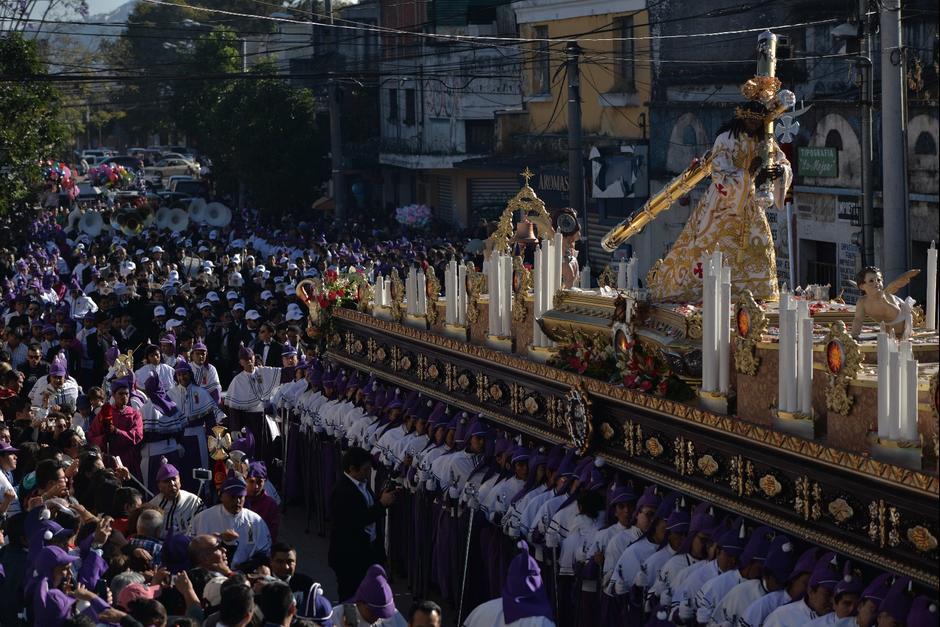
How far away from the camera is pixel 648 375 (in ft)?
34.7

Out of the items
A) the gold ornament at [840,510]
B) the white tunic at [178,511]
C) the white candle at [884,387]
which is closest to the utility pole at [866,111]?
the white tunic at [178,511]

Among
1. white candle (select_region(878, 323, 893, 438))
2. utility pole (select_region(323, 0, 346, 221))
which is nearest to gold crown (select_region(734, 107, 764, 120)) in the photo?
white candle (select_region(878, 323, 893, 438))

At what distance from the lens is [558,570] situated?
35.8ft

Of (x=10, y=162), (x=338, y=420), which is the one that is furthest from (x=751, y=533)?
(x=10, y=162)

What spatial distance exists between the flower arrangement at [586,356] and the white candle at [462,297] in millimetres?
1854

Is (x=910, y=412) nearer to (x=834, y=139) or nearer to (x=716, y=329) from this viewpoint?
(x=716, y=329)

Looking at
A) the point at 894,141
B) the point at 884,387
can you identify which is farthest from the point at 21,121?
the point at 884,387

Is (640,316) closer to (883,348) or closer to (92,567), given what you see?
(883,348)

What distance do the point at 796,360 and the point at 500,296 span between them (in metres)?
4.21

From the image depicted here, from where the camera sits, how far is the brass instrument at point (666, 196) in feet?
37.3

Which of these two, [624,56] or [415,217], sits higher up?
[624,56]

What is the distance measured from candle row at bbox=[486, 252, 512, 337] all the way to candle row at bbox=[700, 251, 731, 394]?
10.3 feet

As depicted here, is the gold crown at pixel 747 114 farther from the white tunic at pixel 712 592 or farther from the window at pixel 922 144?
the window at pixel 922 144

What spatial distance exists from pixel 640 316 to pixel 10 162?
16119 millimetres
